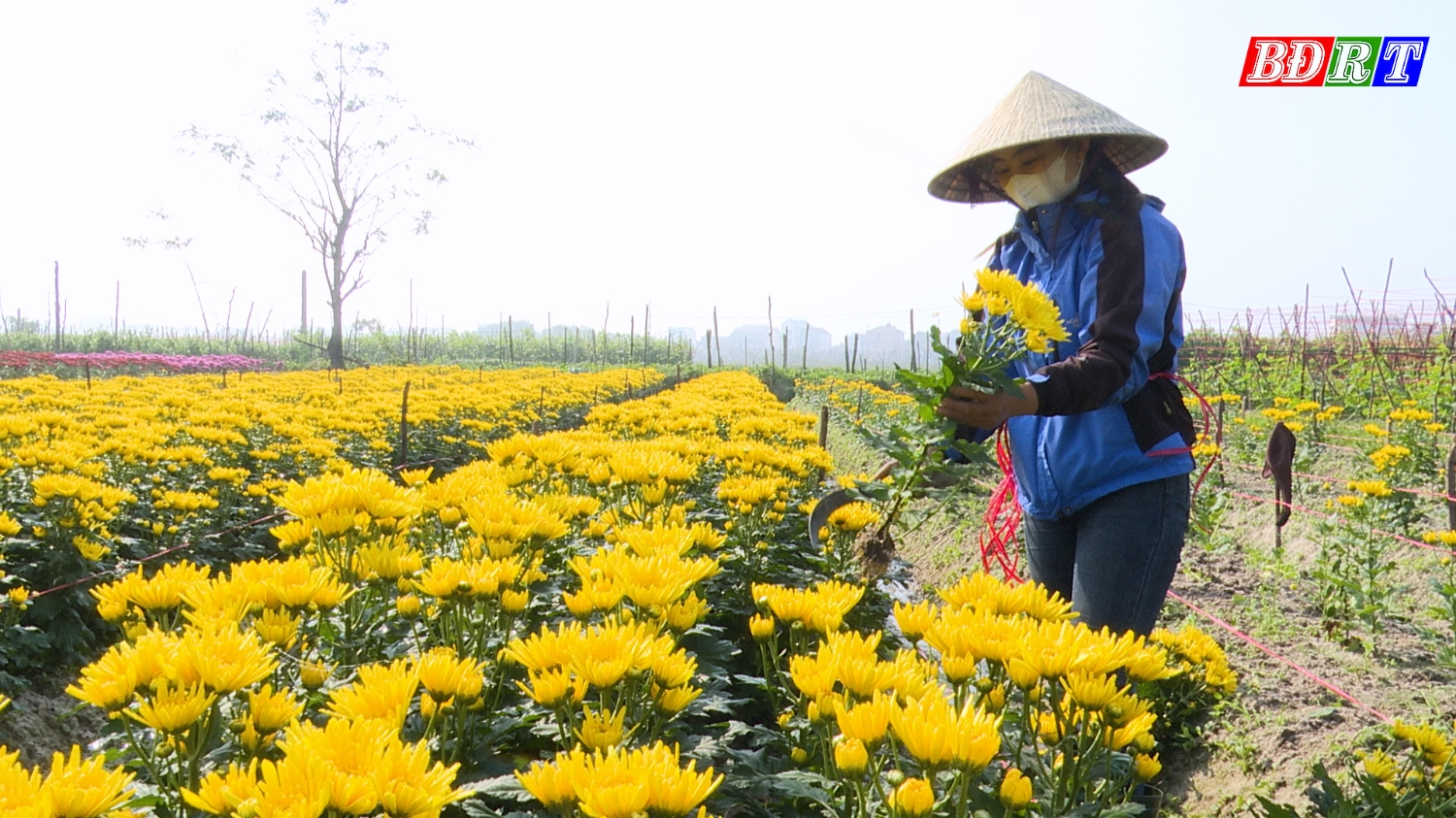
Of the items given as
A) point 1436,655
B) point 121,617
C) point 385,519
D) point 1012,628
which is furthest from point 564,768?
point 1436,655

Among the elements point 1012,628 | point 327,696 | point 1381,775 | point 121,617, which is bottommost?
point 1381,775

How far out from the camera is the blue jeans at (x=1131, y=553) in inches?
69.6

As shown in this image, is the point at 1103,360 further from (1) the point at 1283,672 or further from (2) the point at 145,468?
(2) the point at 145,468

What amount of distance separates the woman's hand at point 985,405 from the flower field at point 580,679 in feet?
1.00

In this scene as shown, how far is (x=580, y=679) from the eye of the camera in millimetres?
1089

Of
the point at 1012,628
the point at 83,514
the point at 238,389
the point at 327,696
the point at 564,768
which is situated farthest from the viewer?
the point at 238,389

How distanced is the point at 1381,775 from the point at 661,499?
1.73m

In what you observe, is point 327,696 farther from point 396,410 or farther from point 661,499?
point 396,410

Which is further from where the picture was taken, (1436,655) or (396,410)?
(396,410)

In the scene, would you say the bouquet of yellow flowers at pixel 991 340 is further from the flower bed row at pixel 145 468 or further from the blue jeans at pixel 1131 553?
the flower bed row at pixel 145 468

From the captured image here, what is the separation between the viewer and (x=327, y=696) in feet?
4.71

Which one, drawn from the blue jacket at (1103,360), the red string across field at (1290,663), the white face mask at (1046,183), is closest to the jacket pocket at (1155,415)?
the blue jacket at (1103,360)

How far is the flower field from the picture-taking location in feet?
2.87

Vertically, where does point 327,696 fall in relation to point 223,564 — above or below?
above
